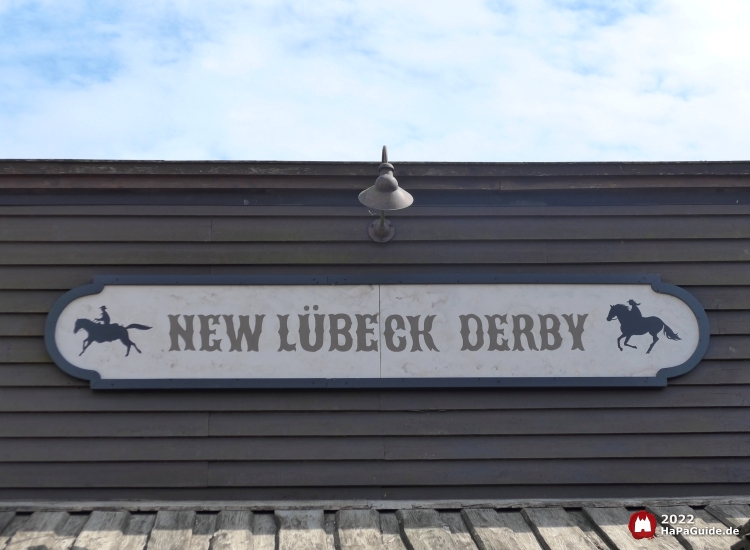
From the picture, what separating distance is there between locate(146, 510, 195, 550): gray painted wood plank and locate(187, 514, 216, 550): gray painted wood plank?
0.10ft

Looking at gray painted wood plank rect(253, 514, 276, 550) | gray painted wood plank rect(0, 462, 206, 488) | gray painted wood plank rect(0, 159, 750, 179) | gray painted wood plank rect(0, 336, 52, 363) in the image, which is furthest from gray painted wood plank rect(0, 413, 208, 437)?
gray painted wood plank rect(0, 159, 750, 179)

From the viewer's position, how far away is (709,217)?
5.73m

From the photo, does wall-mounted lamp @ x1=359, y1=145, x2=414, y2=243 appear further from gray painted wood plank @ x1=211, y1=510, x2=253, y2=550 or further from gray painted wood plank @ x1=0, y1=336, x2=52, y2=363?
gray painted wood plank @ x1=0, y1=336, x2=52, y2=363

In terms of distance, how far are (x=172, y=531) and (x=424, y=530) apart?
1.69 metres

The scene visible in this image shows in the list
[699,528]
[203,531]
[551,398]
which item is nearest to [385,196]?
[551,398]

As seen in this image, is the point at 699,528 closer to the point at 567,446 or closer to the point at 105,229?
the point at 567,446

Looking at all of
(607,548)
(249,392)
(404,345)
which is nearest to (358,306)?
(404,345)

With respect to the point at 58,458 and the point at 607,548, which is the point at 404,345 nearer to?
the point at 607,548

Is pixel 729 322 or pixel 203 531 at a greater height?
pixel 729 322

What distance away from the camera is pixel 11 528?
4.70 meters

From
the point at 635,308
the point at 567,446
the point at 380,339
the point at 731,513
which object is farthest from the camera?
the point at 635,308

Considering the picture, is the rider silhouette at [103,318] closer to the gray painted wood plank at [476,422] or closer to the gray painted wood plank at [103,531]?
the gray painted wood plank at [476,422]

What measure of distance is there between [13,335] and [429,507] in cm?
339

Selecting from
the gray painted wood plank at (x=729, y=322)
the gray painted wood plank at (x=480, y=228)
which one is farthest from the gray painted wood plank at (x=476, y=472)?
the gray painted wood plank at (x=480, y=228)
